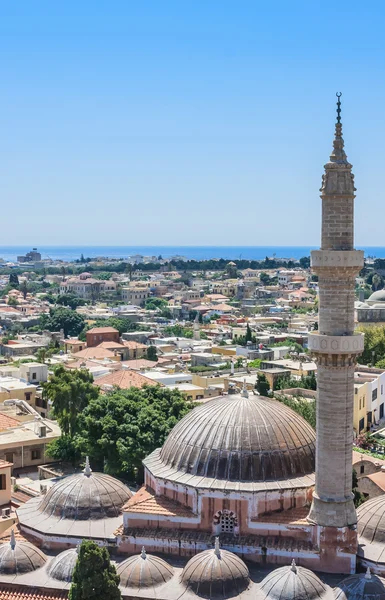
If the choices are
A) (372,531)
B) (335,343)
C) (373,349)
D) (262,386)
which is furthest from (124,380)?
(335,343)

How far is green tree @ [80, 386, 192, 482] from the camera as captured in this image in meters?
26.8

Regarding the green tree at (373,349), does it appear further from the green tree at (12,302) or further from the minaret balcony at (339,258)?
the green tree at (12,302)

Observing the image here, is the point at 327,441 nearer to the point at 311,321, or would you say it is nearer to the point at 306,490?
the point at 306,490

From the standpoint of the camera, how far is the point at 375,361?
179 ft

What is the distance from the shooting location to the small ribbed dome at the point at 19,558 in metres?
19.1

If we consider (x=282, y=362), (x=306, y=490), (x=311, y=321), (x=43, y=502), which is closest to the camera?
(x=306, y=490)

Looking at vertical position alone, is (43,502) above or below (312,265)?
below

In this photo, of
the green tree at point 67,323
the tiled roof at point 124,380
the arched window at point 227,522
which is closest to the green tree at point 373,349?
the tiled roof at point 124,380

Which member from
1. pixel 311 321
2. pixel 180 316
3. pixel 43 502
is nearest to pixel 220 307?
pixel 180 316

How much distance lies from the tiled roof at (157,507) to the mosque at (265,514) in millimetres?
37

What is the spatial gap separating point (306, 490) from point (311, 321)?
7096 centimetres

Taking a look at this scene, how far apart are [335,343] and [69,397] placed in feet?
56.4

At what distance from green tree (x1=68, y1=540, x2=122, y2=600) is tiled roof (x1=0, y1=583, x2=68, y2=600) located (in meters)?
1.82

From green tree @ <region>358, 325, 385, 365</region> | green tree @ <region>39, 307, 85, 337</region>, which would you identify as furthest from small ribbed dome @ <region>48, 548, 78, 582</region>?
green tree @ <region>39, 307, 85, 337</region>
